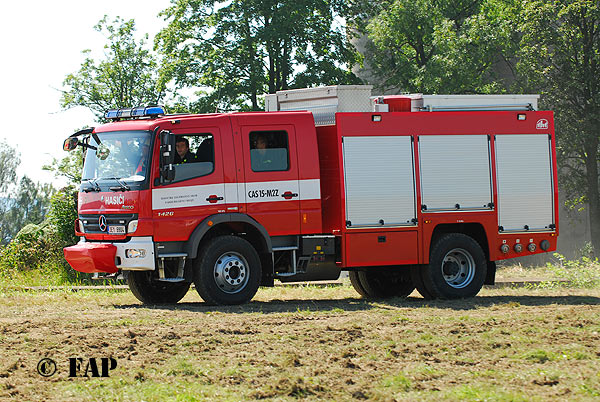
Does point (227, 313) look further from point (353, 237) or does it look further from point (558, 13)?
point (558, 13)

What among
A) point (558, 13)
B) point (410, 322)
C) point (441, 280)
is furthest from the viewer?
point (558, 13)

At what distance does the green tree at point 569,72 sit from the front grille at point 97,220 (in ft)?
73.1

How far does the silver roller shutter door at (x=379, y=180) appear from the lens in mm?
13953

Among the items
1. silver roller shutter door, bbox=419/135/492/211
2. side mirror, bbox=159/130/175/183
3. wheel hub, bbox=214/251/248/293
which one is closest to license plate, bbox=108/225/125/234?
side mirror, bbox=159/130/175/183

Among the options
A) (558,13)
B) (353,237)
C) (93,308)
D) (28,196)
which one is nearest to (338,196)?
(353,237)

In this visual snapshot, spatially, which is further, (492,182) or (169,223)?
(492,182)

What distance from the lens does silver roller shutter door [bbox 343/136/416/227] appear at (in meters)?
14.0

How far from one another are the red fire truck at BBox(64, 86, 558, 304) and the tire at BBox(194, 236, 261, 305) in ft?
0.07

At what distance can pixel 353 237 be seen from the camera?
1391cm

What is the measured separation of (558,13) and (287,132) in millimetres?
21184

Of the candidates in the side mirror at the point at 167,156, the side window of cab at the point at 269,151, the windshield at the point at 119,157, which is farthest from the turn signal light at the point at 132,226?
the side window of cab at the point at 269,151

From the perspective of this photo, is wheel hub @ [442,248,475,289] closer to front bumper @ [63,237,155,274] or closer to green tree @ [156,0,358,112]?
front bumper @ [63,237,155,274]

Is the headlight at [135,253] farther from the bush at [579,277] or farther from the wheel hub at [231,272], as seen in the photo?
the bush at [579,277]

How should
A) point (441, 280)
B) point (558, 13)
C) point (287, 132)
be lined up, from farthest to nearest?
point (558, 13), point (441, 280), point (287, 132)
